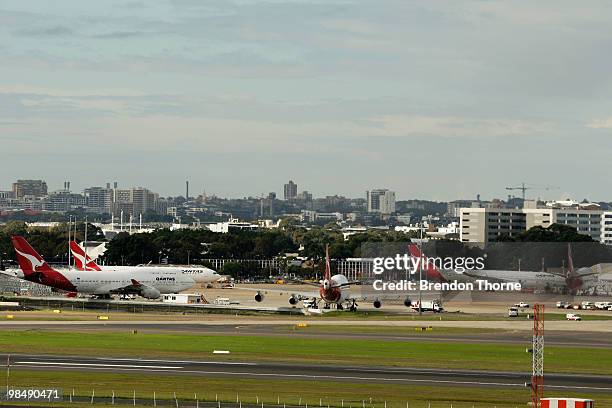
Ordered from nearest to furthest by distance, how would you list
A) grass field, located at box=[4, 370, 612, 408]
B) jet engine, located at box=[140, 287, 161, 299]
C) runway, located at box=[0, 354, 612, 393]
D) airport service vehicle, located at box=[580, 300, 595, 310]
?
grass field, located at box=[4, 370, 612, 408] → runway, located at box=[0, 354, 612, 393] → airport service vehicle, located at box=[580, 300, 595, 310] → jet engine, located at box=[140, 287, 161, 299]

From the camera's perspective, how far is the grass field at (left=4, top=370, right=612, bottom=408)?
76.3m

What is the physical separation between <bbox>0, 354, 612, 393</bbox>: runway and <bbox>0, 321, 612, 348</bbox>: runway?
90.2 ft

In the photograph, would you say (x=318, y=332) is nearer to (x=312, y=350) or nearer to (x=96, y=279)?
(x=312, y=350)

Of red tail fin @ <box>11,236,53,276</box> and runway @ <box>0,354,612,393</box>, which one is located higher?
red tail fin @ <box>11,236,53,276</box>

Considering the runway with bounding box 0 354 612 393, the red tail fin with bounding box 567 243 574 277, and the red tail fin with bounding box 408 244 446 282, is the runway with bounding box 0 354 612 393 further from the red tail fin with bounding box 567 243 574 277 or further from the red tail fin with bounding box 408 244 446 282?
the red tail fin with bounding box 567 243 574 277

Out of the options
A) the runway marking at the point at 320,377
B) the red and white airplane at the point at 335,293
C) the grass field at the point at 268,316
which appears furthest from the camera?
the red and white airplane at the point at 335,293

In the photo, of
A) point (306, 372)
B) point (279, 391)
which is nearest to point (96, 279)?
point (306, 372)

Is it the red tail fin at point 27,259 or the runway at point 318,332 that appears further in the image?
the red tail fin at point 27,259

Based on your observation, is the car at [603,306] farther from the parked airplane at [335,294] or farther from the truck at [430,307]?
the parked airplane at [335,294]

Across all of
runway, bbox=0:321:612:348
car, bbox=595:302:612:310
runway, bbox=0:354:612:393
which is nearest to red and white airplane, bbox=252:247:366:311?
runway, bbox=0:321:612:348

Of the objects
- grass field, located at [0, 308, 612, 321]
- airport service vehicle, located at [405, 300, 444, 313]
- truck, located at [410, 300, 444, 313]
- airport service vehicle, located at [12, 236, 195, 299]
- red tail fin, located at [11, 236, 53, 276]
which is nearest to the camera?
grass field, located at [0, 308, 612, 321]

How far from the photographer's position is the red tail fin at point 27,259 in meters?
184

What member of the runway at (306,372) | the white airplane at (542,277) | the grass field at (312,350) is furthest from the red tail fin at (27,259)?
the runway at (306,372)

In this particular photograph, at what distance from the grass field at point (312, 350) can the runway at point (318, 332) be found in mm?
4319
